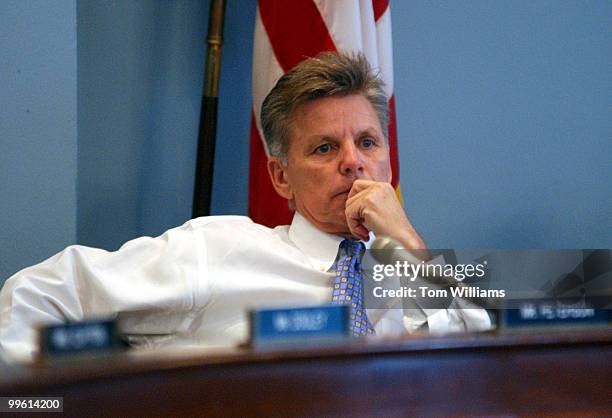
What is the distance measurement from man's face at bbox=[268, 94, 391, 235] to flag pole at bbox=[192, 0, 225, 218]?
0.38 m

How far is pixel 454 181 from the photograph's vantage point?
2389 millimetres

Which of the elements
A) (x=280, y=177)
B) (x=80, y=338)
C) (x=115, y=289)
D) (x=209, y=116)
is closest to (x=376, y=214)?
(x=280, y=177)

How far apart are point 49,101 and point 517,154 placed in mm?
1369

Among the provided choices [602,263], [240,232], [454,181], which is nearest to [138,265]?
[240,232]

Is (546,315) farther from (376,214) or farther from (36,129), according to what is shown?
(36,129)

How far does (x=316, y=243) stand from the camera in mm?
1681

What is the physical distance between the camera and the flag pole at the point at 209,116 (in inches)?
79.7

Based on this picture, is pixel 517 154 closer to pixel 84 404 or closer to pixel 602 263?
pixel 602 263

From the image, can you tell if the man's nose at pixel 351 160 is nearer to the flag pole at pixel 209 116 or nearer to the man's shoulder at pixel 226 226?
the man's shoulder at pixel 226 226

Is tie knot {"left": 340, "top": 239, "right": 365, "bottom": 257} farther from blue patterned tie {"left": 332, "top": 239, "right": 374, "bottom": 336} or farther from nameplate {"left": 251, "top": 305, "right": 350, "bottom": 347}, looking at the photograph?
nameplate {"left": 251, "top": 305, "right": 350, "bottom": 347}

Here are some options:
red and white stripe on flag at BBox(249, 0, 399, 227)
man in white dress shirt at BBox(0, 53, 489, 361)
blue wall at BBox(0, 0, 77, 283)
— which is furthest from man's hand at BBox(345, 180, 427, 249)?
blue wall at BBox(0, 0, 77, 283)

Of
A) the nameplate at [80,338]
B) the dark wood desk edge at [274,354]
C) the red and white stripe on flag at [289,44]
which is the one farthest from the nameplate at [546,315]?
the red and white stripe on flag at [289,44]

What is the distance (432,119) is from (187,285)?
112 cm

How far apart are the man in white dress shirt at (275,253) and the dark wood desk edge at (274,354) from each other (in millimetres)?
689
